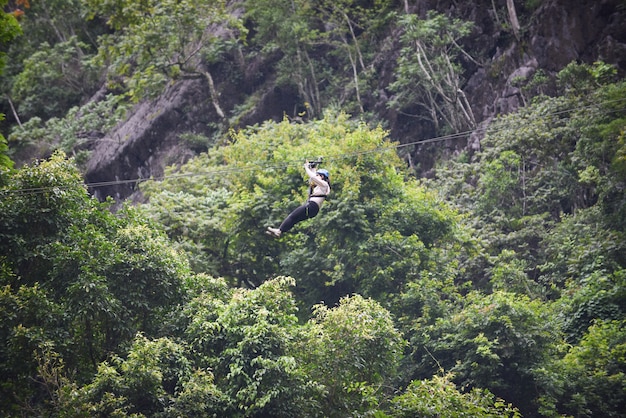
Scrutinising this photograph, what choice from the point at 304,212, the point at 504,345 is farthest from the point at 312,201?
the point at 504,345

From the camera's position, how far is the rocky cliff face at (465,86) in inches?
800

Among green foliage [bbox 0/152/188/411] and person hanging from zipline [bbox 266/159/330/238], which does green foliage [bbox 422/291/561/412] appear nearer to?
person hanging from zipline [bbox 266/159/330/238]

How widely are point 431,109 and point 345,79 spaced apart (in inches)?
157

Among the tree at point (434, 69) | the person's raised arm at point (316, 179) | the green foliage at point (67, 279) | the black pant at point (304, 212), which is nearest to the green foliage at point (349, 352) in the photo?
the black pant at point (304, 212)

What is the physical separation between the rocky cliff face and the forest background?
8 cm

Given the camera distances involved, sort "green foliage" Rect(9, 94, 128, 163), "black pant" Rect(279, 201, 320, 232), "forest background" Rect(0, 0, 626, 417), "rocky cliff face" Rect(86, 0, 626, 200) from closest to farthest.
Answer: "forest background" Rect(0, 0, 626, 417) → "black pant" Rect(279, 201, 320, 232) → "rocky cliff face" Rect(86, 0, 626, 200) → "green foliage" Rect(9, 94, 128, 163)

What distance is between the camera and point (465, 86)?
2327 centimetres

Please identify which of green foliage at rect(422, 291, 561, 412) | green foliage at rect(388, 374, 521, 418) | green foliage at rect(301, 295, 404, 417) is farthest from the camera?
green foliage at rect(422, 291, 561, 412)

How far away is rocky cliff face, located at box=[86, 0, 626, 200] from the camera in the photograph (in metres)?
20.3

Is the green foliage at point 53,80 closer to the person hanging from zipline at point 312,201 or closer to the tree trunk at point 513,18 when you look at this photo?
the tree trunk at point 513,18

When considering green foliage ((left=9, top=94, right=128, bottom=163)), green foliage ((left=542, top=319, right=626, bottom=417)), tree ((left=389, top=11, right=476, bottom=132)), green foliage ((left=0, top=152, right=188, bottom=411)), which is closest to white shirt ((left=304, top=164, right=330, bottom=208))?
green foliage ((left=0, top=152, right=188, bottom=411))

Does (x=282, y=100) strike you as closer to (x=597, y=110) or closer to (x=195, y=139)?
(x=195, y=139)

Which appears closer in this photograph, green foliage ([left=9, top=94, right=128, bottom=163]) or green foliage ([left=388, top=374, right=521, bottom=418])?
green foliage ([left=388, top=374, right=521, bottom=418])

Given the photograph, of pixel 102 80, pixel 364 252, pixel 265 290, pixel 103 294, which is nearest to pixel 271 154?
pixel 364 252
